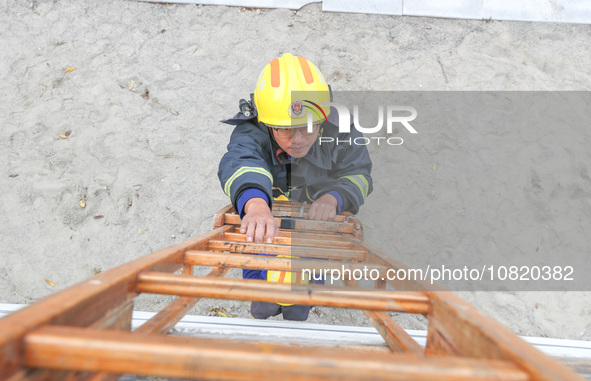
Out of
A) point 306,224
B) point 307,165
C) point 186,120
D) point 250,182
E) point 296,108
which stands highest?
point 186,120

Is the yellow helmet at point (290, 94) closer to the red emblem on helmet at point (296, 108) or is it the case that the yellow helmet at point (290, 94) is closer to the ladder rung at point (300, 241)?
the red emblem on helmet at point (296, 108)

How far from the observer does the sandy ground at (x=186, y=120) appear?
2.82 m

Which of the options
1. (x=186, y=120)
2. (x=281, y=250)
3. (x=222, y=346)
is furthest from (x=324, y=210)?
(x=186, y=120)

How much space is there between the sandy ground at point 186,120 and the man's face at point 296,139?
1.31 metres

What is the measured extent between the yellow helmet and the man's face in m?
0.07

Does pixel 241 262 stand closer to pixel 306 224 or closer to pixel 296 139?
pixel 306 224

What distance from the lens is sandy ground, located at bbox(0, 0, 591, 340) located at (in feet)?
9.24

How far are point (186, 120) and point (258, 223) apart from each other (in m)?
2.10

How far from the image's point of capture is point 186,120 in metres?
3.35

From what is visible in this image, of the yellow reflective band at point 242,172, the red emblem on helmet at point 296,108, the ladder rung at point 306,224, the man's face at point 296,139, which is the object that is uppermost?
the red emblem on helmet at point 296,108

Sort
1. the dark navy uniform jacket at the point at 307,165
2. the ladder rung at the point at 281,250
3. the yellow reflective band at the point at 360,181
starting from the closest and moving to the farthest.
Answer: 1. the ladder rung at the point at 281,250
2. the dark navy uniform jacket at the point at 307,165
3. the yellow reflective band at the point at 360,181

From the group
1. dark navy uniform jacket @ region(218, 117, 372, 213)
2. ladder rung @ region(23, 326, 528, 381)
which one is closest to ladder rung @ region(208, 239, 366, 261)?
dark navy uniform jacket @ region(218, 117, 372, 213)

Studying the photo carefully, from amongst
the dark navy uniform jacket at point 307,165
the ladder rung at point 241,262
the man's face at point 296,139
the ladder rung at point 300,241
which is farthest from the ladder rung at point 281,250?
the man's face at point 296,139

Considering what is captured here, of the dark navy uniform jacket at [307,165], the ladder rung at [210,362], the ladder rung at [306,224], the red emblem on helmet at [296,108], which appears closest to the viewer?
the ladder rung at [210,362]
